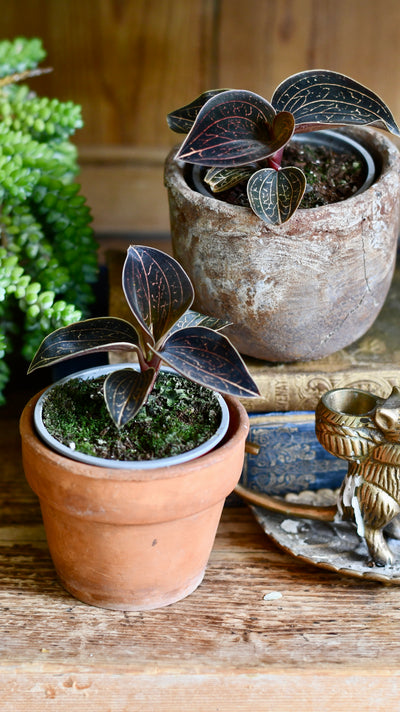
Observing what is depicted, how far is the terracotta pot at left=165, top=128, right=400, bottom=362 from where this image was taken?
935 millimetres

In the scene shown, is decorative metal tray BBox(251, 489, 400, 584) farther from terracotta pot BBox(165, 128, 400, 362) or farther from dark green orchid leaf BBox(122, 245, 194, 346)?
dark green orchid leaf BBox(122, 245, 194, 346)

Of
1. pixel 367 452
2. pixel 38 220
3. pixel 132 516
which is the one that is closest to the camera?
pixel 132 516

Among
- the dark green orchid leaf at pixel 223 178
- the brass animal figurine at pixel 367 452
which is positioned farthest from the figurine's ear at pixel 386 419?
the dark green orchid leaf at pixel 223 178

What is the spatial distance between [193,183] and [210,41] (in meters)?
0.69

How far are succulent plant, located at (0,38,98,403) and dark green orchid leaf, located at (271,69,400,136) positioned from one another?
1.27 feet

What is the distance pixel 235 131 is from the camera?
0.91 m

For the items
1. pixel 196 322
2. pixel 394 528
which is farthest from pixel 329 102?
pixel 394 528

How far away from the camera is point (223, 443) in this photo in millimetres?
866

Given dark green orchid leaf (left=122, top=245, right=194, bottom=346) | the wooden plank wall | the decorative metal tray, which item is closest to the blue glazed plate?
the decorative metal tray

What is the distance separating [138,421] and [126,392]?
0.08m

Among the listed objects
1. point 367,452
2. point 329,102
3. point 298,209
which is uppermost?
point 329,102

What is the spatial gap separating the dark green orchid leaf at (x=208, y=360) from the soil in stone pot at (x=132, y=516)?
0.09 meters

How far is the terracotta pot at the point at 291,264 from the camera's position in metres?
0.94

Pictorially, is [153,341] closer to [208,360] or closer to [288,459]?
[208,360]
